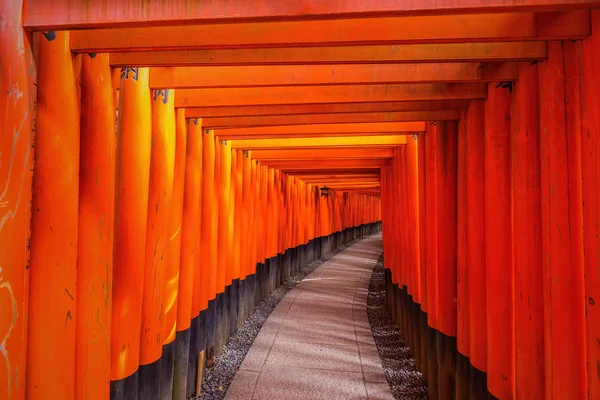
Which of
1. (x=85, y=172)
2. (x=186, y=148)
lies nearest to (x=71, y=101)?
(x=85, y=172)

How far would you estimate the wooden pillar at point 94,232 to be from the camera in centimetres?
285

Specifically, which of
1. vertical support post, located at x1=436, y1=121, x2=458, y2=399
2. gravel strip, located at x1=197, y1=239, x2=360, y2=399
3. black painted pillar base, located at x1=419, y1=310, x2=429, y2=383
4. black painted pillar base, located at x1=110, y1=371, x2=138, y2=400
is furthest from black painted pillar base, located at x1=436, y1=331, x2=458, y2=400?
black painted pillar base, located at x1=110, y1=371, x2=138, y2=400

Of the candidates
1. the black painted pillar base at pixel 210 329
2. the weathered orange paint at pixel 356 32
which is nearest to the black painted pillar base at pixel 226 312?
the black painted pillar base at pixel 210 329

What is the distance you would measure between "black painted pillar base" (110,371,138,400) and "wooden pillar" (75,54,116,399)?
389 millimetres

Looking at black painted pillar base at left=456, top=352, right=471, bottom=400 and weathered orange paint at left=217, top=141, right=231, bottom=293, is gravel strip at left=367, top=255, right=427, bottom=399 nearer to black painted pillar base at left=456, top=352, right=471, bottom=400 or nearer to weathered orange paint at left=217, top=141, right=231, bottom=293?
black painted pillar base at left=456, top=352, right=471, bottom=400

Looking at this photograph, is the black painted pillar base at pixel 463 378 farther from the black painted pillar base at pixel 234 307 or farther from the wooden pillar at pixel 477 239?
the black painted pillar base at pixel 234 307

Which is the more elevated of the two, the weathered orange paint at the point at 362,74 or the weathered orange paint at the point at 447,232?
the weathered orange paint at the point at 362,74

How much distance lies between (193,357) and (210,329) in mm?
993

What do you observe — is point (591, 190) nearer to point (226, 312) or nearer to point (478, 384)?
point (478, 384)

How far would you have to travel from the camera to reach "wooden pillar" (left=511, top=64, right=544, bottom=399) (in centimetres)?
295

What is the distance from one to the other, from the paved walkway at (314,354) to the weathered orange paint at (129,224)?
2681mm

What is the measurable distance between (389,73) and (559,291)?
79.4 inches

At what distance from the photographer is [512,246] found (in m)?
3.49

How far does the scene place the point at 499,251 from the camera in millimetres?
3564
